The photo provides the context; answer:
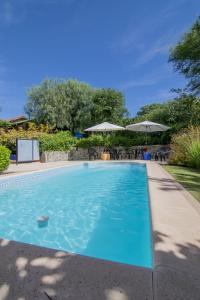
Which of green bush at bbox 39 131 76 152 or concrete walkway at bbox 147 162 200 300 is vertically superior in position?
green bush at bbox 39 131 76 152

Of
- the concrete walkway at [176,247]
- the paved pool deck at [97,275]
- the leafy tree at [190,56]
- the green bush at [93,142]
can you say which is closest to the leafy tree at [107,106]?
the green bush at [93,142]

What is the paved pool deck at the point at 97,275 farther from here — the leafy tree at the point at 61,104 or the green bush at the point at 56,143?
the leafy tree at the point at 61,104

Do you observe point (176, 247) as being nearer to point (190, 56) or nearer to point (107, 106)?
point (190, 56)

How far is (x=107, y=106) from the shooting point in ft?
91.8

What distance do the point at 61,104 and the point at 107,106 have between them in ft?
20.7

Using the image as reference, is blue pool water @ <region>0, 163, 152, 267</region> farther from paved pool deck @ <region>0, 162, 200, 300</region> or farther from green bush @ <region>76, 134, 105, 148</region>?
green bush @ <region>76, 134, 105, 148</region>

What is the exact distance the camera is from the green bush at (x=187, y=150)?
10.0 m

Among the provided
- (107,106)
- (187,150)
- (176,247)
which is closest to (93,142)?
(187,150)

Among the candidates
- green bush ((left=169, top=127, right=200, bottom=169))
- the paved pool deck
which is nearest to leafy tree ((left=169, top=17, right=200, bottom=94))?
green bush ((left=169, top=127, right=200, bottom=169))

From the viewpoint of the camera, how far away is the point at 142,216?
4.73 metres

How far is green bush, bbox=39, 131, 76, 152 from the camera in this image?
16.9 meters

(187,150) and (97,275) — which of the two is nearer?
(97,275)

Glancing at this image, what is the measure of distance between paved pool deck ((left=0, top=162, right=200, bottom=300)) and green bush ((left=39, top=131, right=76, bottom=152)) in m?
14.6

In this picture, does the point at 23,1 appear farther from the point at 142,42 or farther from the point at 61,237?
the point at 61,237
